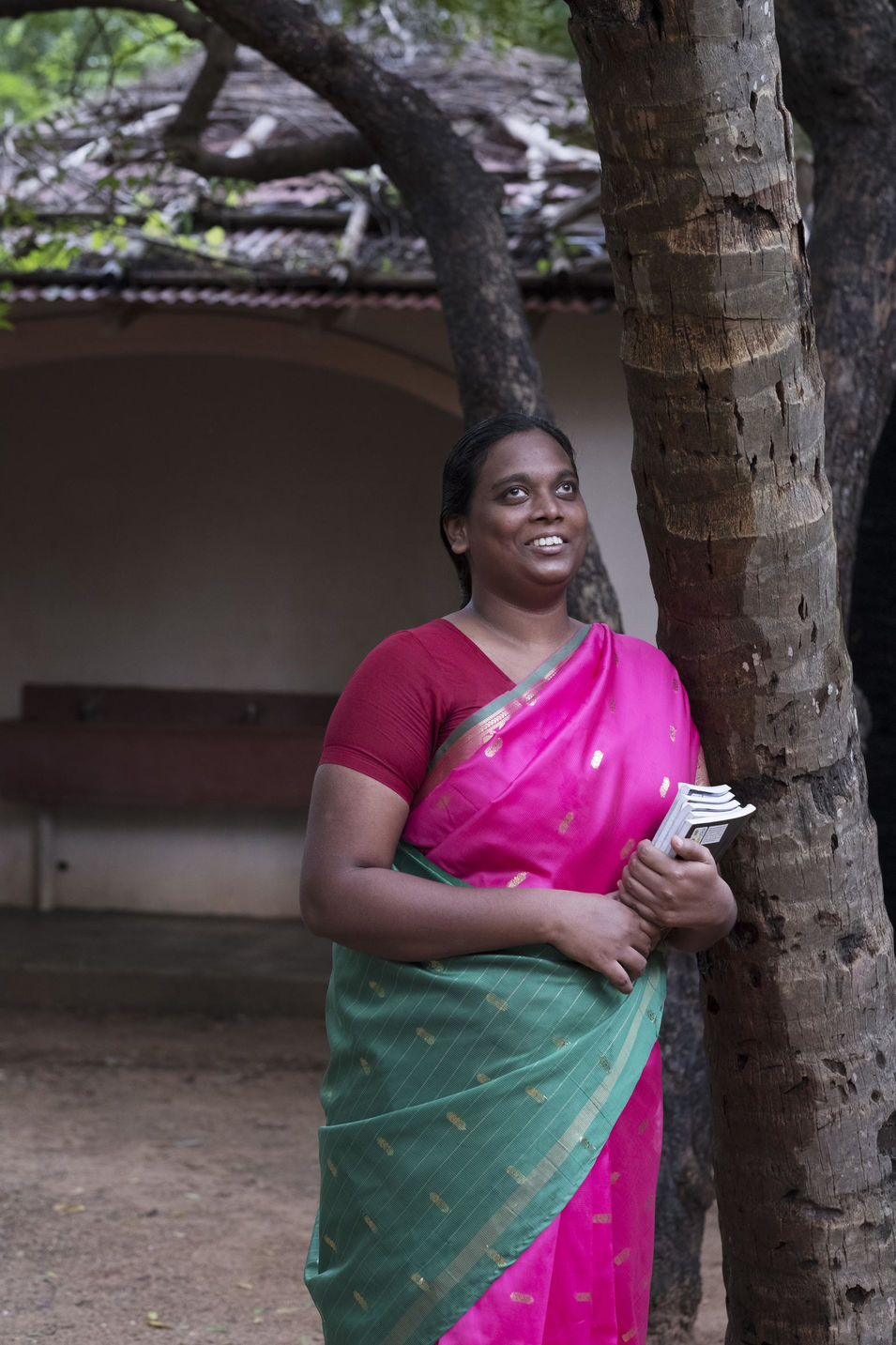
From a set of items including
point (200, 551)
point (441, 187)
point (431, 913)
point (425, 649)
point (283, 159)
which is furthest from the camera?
point (200, 551)

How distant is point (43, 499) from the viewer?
830 cm

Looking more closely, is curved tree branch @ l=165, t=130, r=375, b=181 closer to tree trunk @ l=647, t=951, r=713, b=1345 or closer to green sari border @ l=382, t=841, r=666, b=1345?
tree trunk @ l=647, t=951, r=713, b=1345

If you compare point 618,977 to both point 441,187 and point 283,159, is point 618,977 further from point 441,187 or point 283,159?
point 283,159

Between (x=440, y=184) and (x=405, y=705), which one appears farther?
(x=440, y=184)

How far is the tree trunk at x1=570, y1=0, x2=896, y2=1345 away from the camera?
6.01ft

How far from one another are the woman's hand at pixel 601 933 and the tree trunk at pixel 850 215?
168 centimetres

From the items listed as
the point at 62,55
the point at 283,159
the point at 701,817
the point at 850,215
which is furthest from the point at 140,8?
the point at 62,55

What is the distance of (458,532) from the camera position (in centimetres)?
206

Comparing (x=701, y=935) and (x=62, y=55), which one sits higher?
(x=62, y=55)

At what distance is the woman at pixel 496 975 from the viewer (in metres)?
1.81

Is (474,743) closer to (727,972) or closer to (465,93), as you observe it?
(727,972)

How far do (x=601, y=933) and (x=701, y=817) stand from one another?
20cm

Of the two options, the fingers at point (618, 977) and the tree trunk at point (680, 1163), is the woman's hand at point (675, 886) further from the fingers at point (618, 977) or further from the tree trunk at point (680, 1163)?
the tree trunk at point (680, 1163)

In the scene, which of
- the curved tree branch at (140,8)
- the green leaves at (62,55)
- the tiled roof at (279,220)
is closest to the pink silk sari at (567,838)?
the tiled roof at (279,220)
